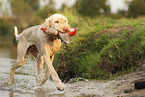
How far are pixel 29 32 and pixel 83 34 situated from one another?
306cm

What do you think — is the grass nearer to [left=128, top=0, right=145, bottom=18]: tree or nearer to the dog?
the dog

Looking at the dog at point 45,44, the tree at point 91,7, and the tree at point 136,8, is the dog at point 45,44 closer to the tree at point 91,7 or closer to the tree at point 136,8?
the tree at point 136,8

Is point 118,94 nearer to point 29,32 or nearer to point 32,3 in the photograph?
point 29,32

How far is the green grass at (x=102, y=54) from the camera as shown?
6.73 meters

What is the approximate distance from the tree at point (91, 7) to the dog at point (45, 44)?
3168 cm

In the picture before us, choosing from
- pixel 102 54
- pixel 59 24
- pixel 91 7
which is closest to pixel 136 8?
pixel 91 7

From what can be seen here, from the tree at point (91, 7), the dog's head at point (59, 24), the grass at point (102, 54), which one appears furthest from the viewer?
the tree at point (91, 7)

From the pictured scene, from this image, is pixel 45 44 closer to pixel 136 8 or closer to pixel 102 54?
pixel 102 54

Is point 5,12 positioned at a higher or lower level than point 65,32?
higher

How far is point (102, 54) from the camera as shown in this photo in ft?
24.0

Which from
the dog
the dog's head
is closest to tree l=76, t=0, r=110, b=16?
the dog

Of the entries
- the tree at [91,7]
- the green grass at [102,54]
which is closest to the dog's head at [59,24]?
the green grass at [102,54]

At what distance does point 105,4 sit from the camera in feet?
131

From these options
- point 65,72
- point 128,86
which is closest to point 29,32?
point 65,72
